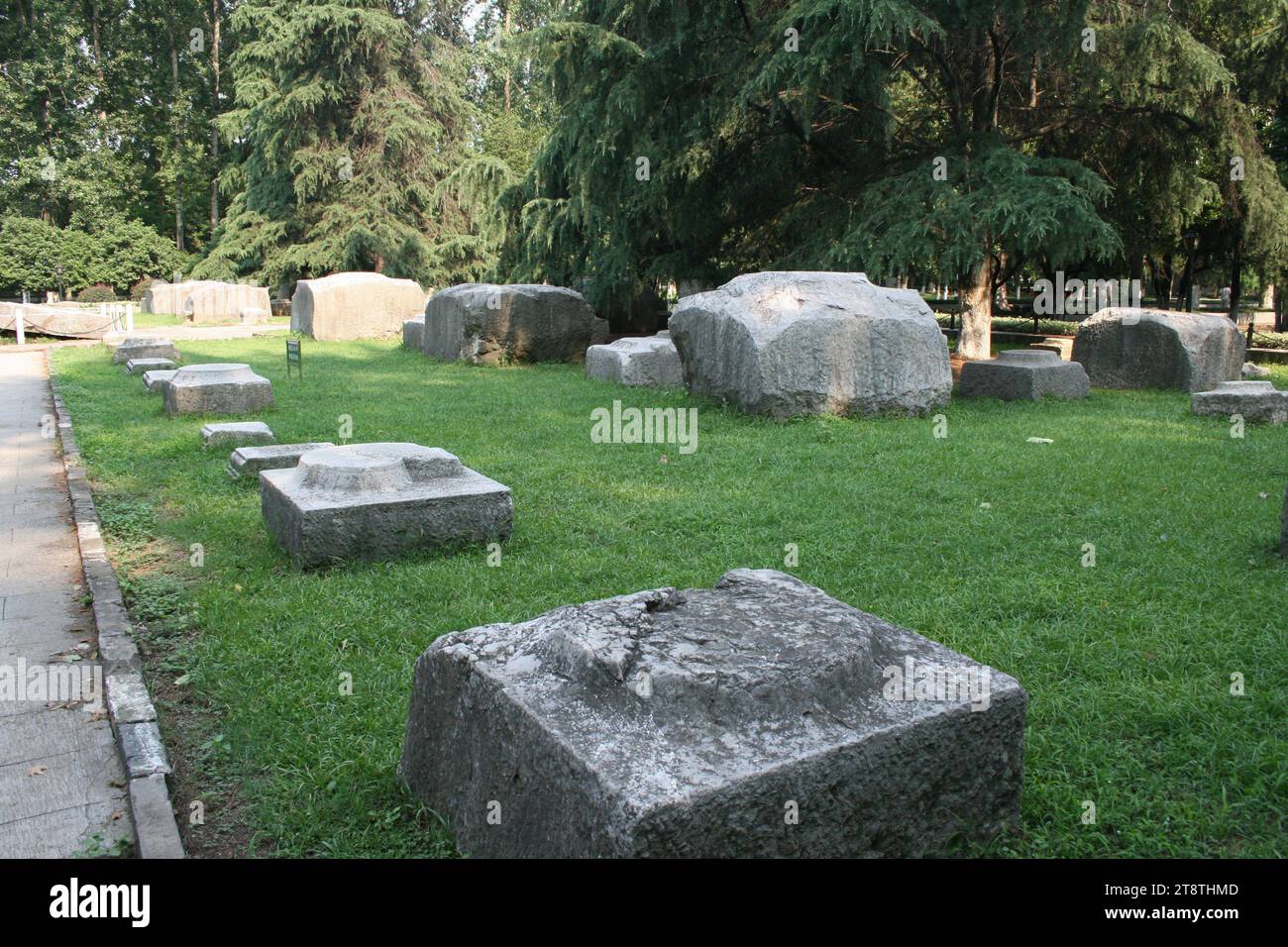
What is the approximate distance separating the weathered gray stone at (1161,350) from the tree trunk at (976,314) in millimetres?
2391

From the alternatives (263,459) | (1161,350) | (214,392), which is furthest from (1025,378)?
(214,392)

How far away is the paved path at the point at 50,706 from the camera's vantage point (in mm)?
3227

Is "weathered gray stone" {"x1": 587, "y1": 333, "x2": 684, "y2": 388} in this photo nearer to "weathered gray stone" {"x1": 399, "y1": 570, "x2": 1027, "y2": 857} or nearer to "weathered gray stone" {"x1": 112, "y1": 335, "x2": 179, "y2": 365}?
"weathered gray stone" {"x1": 112, "y1": 335, "x2": 179, "y2": 365}

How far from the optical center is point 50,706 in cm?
408

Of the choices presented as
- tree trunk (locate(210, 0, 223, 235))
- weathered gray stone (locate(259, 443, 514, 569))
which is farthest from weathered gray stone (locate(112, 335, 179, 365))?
tree trunk (locate(210, 0, 223, 235))

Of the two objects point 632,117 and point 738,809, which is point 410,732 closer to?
point 738,809

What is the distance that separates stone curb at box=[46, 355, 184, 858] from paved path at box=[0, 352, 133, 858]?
0.08m

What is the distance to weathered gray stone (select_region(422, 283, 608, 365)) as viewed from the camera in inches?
650

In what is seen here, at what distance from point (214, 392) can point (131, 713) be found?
26.5 ft

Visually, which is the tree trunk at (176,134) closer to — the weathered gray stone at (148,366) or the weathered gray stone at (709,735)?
the weathered gray stone at (148,366)

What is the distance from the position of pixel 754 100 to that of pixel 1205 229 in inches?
464

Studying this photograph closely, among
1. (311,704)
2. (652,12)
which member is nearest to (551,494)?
(311,704)

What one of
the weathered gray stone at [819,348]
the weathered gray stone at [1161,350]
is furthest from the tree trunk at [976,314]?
the weathered gray stone at [819,348]

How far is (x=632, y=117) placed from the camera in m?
15.4
